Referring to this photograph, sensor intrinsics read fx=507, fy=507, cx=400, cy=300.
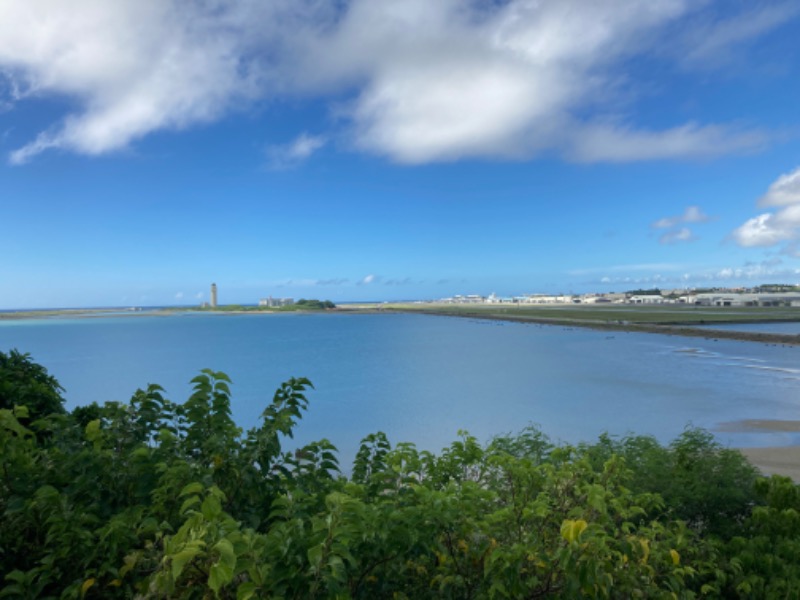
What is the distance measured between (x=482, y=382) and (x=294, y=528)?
96.5 feet

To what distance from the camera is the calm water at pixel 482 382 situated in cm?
2016

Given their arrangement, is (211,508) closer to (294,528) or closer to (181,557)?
(181,557)

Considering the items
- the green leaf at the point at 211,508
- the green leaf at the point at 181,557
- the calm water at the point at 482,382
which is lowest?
the calm water at the point at 482,382

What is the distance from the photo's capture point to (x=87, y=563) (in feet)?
8.30

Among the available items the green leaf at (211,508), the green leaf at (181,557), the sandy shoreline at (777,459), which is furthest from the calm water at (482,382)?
the green leaf at (181,557)

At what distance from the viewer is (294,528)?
2.27 metres

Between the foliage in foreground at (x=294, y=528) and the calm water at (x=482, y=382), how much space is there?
12.0 metres

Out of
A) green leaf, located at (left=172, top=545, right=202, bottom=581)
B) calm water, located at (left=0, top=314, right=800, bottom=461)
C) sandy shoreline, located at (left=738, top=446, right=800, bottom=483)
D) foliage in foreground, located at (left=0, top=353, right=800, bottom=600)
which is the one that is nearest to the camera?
green leaf, located at (left=172, top=545, right=202, bottom=581)

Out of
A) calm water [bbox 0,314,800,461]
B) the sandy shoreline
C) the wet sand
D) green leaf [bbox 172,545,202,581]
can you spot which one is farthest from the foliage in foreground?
calm water [bbox 0,314,800,461]

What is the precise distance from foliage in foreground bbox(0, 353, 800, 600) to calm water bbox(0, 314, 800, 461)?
1196 centimetres

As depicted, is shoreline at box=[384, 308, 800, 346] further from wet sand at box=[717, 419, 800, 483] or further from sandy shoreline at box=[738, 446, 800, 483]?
sandy shoreline at box=[738, 446, 800, 483]

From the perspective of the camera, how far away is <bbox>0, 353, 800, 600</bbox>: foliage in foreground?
215cm

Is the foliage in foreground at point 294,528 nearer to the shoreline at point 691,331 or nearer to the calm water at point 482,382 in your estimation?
the calm water at point 482,382

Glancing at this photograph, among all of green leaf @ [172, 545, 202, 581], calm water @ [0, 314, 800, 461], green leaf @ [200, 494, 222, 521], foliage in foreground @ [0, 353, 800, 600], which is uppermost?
green leaf @ [200, 494, 222, 521]
